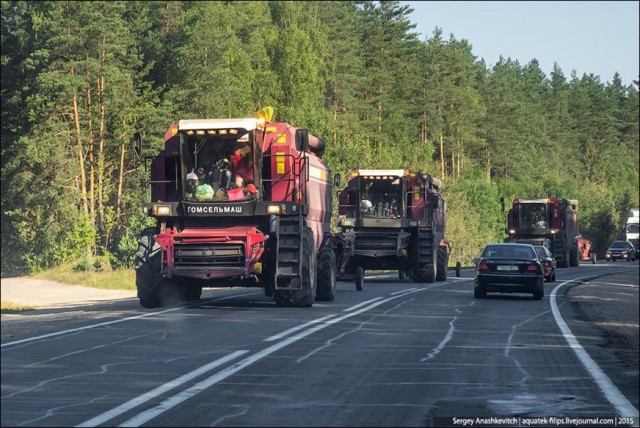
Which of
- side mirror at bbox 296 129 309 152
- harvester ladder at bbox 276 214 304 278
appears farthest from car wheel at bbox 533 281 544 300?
side mirror at bbox 296 129 309 152

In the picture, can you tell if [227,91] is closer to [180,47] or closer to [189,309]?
[180,47]

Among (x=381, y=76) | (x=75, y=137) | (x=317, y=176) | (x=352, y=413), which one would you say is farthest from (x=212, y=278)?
(x=381, y=76)

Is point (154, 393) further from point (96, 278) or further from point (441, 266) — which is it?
point (441, 266)

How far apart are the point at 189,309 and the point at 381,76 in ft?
284

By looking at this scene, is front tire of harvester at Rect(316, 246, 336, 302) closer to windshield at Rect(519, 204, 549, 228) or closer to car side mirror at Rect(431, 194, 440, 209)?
car side mirror at Rect(431, 194, 440, 209)

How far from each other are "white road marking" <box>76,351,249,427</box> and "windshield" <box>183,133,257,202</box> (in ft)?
29.0

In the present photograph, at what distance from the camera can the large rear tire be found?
2378 cm

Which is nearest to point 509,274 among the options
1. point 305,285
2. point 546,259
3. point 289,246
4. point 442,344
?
point 305,285

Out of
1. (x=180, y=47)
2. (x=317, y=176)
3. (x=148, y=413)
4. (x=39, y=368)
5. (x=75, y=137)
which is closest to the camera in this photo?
(x=148, y=413)

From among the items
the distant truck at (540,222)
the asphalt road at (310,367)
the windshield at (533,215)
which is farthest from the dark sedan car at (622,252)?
the asphalt road at (310,367)

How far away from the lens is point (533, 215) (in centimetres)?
6191

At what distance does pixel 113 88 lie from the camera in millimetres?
41312

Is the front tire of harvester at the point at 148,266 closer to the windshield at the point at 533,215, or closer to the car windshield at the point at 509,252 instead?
the car windshield at the point at 509,252

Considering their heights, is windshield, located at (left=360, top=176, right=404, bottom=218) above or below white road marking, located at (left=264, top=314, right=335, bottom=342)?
above
